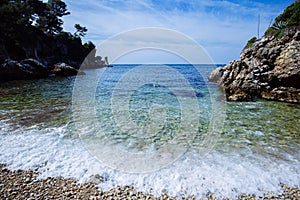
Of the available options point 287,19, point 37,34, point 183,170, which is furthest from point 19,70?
point 287,19

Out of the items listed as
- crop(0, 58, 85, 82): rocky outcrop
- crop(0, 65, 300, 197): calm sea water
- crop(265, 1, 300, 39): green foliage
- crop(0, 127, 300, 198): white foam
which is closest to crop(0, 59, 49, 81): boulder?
crop(0, 58, 85, 82): rocky outcrop

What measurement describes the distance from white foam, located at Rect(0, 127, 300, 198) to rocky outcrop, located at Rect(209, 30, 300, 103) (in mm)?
8980

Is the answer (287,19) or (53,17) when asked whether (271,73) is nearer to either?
(287,19)

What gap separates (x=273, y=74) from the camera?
14.5 metres

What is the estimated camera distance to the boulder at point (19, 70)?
23.3 metres

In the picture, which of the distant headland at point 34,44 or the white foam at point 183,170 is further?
the distant headland at point 34,44

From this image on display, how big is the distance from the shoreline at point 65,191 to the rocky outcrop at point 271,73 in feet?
33.2

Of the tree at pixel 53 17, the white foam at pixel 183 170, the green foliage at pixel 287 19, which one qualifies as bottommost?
the white foam at pixel 183 170

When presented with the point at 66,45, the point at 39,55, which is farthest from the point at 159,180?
the point at 66,45

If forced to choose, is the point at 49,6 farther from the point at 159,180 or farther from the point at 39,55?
the point at 159,180

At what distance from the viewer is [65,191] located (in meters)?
3.66

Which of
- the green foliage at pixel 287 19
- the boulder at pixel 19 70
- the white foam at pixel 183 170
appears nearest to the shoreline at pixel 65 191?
the white foam at pixel 183 170

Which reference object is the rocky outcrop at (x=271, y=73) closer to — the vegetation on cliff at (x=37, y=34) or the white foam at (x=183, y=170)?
the white foam at (x=183, y=170)

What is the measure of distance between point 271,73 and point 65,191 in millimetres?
16141
